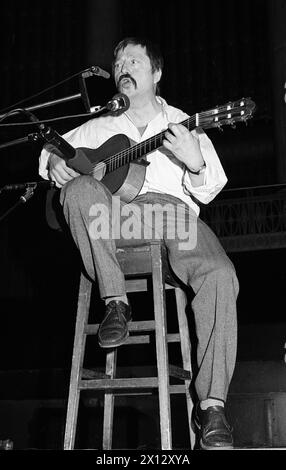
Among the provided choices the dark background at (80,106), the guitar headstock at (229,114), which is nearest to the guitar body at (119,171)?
the guitar headstock at (229,114)

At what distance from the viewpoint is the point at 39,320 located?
5.10 meters

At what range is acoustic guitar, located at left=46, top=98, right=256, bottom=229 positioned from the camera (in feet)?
6.70

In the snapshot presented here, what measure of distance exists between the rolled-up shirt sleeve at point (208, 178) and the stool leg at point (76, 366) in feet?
1.74

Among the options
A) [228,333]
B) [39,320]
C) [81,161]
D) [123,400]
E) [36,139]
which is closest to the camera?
[228,333]

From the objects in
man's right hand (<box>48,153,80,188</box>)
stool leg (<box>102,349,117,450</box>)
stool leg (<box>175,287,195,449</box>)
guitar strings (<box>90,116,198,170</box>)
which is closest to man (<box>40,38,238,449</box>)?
man's right hand (<box>48,153,80,188</box>)

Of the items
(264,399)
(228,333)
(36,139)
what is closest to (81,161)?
(36,139)

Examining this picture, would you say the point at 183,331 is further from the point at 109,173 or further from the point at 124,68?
the point at 124,68

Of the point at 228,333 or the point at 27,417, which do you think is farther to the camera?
the point at 27,417

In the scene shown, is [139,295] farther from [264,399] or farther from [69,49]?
[69,49]

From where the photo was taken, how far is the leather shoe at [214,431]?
5.46 feet

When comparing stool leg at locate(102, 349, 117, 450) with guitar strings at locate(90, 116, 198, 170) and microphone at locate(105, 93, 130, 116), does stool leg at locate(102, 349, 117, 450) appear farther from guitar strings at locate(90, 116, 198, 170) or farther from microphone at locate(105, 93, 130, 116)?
microphone at locate(105, 93, 130, 116)

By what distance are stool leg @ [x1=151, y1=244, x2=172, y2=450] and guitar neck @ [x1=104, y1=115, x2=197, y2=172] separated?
384 mm

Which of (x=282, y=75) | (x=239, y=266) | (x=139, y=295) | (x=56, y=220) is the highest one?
(x=282, y=75)

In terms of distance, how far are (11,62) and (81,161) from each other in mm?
4766
